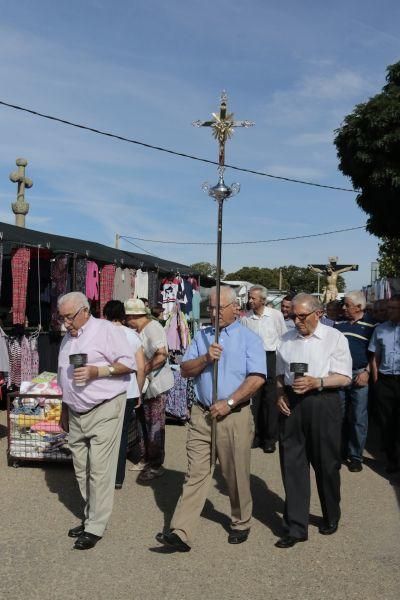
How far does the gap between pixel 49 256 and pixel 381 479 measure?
20.1 ft

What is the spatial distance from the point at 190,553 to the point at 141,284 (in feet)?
28.2

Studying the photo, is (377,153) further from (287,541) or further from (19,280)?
(287,541)

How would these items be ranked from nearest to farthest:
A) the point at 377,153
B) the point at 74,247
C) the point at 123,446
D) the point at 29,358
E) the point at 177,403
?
the point at 123,446, the point at 177,403, the point at 29,358, the point at 74,247, the point at 377,153

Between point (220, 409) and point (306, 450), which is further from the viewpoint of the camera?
point (306, 450)

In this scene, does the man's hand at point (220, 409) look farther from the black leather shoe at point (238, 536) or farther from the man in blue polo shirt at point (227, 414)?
the black leather shoe at point (238, 536)

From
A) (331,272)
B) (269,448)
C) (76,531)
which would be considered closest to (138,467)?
(269,448)

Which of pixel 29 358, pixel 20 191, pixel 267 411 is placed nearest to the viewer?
pixel 267 411

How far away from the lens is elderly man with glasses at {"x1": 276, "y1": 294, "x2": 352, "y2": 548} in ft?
15.0

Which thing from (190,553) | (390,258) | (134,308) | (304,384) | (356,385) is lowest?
(190,553)

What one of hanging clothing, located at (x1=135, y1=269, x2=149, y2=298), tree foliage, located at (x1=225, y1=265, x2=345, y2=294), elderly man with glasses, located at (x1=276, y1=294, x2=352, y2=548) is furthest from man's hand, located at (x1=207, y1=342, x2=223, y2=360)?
tree foliage, located at (x1=225, y1=265, x2=345, y2=294)

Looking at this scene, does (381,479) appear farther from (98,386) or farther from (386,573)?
(98,386)

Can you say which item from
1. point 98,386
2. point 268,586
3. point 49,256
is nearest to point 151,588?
point 268,586

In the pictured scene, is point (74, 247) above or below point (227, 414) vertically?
above

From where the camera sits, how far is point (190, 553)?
4352 mm
